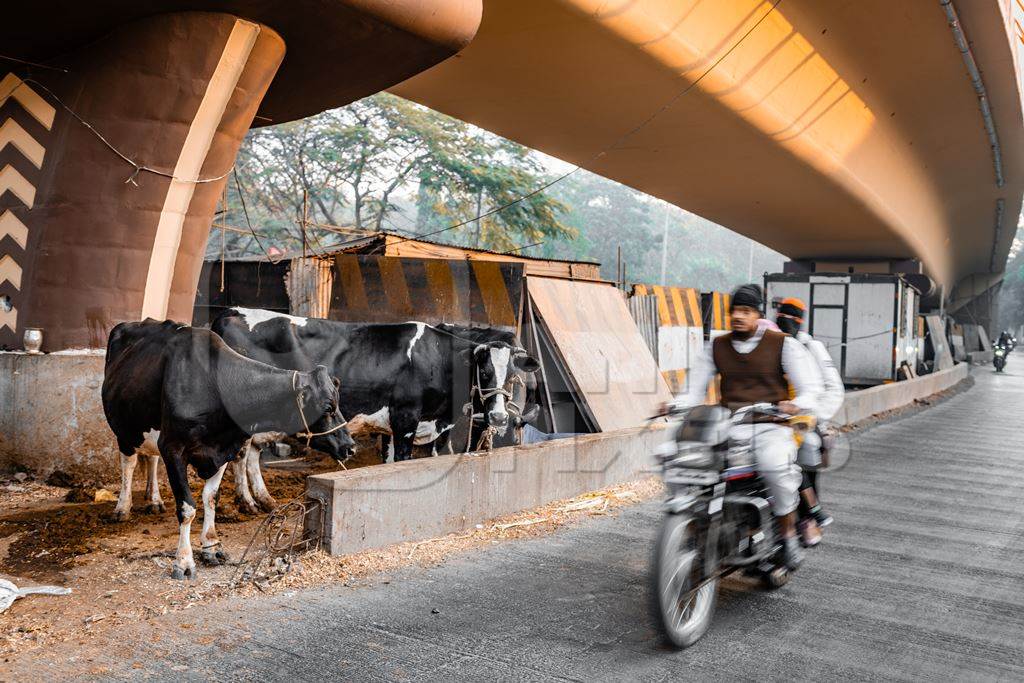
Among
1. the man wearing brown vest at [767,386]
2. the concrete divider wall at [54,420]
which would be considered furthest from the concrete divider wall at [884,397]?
A: the concrete divider wall at [54,420]

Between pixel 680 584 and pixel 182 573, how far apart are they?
Result: 3.11 meters

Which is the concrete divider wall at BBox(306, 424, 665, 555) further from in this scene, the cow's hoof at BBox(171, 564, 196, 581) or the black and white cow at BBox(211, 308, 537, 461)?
the cow's hoof at BBox(171, 564, 196, 581)

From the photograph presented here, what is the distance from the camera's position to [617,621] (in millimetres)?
4668

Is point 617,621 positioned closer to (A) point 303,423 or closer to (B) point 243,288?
(A) point 303,423

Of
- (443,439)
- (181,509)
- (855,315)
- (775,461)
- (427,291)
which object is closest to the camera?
(775,461)

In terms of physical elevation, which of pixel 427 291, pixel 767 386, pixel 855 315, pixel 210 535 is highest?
pixel 855 315

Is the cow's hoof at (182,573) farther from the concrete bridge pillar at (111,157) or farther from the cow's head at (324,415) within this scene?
the concrete bridge pillar at (111,157)

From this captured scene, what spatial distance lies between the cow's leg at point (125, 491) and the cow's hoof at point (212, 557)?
1350 millimetres

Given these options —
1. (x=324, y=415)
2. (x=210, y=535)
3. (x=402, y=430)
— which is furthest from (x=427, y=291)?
(x=210, y=535)

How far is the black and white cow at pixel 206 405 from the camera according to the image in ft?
18.2

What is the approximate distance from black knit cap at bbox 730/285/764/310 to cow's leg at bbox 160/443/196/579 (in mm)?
3692

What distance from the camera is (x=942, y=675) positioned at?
4008mm

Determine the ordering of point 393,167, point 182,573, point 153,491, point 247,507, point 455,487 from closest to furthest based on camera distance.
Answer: point 182,573
point 455,487
point 153,491
point 247,507
point 393,167

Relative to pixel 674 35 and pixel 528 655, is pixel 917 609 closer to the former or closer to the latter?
pixel 528 655
